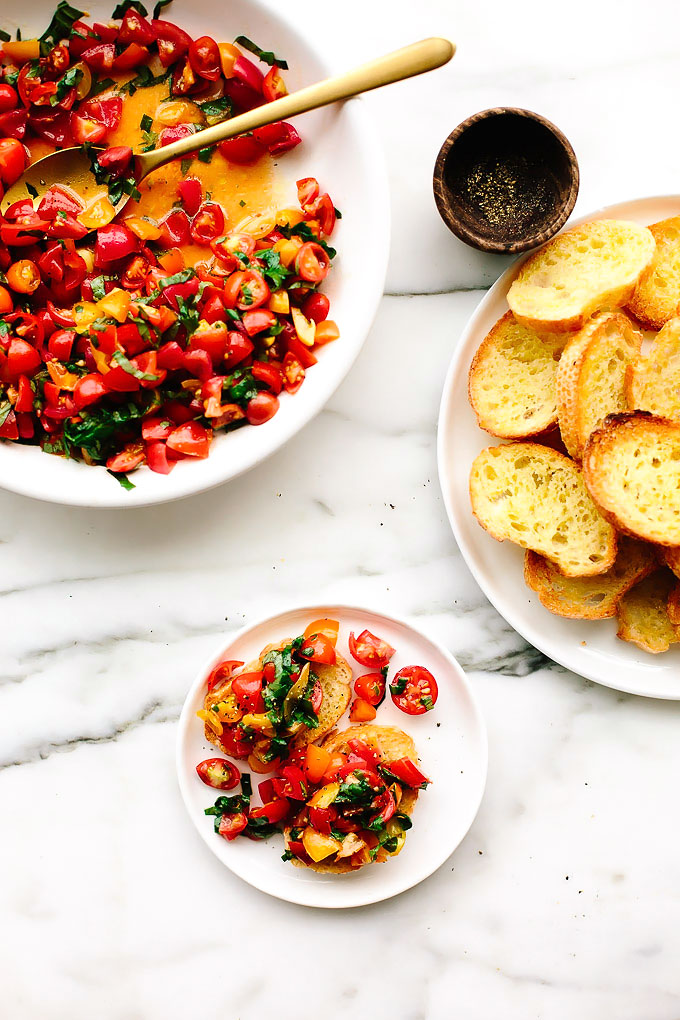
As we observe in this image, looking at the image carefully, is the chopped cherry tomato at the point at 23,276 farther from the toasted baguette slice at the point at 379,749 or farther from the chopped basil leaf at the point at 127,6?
the toasted baguette slice at the point at 379,749

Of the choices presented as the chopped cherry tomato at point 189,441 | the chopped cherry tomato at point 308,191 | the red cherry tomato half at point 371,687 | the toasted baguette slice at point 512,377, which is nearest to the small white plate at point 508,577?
the toasted baguette slice at point 512,377

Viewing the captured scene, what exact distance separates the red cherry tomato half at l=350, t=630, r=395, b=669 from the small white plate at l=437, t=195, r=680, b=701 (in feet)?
0.89

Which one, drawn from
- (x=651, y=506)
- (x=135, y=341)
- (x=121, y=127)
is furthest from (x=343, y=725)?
(x=121, y=127)

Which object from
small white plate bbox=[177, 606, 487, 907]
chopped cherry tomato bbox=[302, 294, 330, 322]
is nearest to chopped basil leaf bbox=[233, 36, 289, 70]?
chopped cherry tomato bbox=[302, 294, 330, 322]

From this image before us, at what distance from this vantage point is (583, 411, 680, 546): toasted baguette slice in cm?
167

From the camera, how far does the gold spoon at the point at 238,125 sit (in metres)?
1.57

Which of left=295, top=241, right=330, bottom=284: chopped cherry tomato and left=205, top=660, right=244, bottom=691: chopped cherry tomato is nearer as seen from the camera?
left=295, top=241, right=330, bottom=284: chopped cherry tomato

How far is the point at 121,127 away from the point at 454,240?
79 centimetres

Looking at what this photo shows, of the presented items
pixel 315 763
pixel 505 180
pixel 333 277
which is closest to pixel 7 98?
pixel 333 277

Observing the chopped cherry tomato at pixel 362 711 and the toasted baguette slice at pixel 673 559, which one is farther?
the chopped cherry tomato at pixel 362 711

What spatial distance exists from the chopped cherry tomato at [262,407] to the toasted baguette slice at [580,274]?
1.87 ft

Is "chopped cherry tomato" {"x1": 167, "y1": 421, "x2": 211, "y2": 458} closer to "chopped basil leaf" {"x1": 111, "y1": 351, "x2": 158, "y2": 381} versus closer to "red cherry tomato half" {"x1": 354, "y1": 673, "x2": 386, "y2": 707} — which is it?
"chopped basil leaf" {"x1": 111, "y1": 351, "x2": 158, "y2": 381}

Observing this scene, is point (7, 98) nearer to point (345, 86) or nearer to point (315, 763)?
point (345, 86)

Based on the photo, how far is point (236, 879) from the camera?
1.95 metres
